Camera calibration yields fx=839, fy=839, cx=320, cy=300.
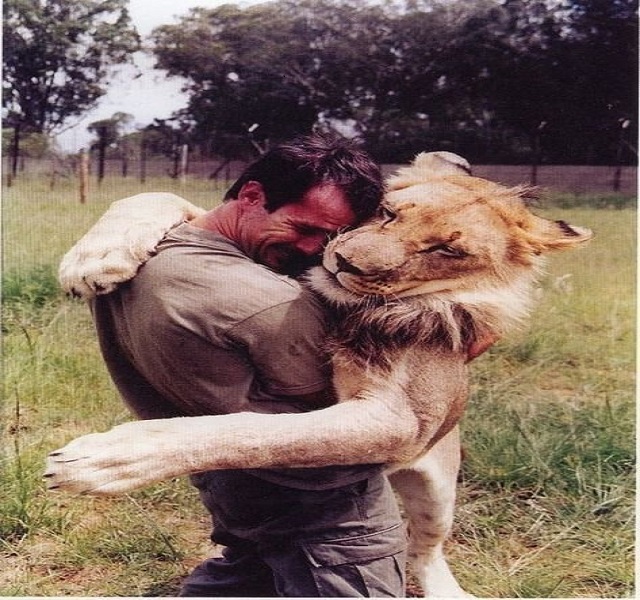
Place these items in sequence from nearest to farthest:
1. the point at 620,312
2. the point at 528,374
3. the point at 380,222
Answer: the point at 380,222 < the point at 620,312 < the point at 528,374

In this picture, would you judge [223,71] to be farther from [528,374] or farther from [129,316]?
[528,374]

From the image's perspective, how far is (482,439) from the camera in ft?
8.55

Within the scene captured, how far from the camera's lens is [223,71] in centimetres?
220

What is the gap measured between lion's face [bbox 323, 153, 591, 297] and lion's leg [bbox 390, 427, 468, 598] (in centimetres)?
51

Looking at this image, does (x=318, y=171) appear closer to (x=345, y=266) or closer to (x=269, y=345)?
(x=345, y=266)

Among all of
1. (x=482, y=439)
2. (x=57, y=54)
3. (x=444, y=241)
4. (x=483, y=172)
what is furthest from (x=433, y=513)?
(x=57, y=54)

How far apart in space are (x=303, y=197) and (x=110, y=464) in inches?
25.8

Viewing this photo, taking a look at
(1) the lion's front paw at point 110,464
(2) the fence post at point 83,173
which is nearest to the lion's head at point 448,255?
(1) the lion's front paw at point 110,464

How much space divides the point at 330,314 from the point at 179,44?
0.89 m

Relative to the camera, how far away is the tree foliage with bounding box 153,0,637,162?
2.18 m

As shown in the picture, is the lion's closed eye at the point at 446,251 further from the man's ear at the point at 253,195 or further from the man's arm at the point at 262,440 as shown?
the man's ear at the point at 253,195

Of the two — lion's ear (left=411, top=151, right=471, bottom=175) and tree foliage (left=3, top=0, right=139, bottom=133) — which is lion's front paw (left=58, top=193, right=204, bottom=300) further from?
lion's ear (left=411, top=151, right=471, bottom=175)

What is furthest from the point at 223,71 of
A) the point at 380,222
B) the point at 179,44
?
the point at 380,222

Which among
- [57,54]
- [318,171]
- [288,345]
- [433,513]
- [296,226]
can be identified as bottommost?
[433,513]
